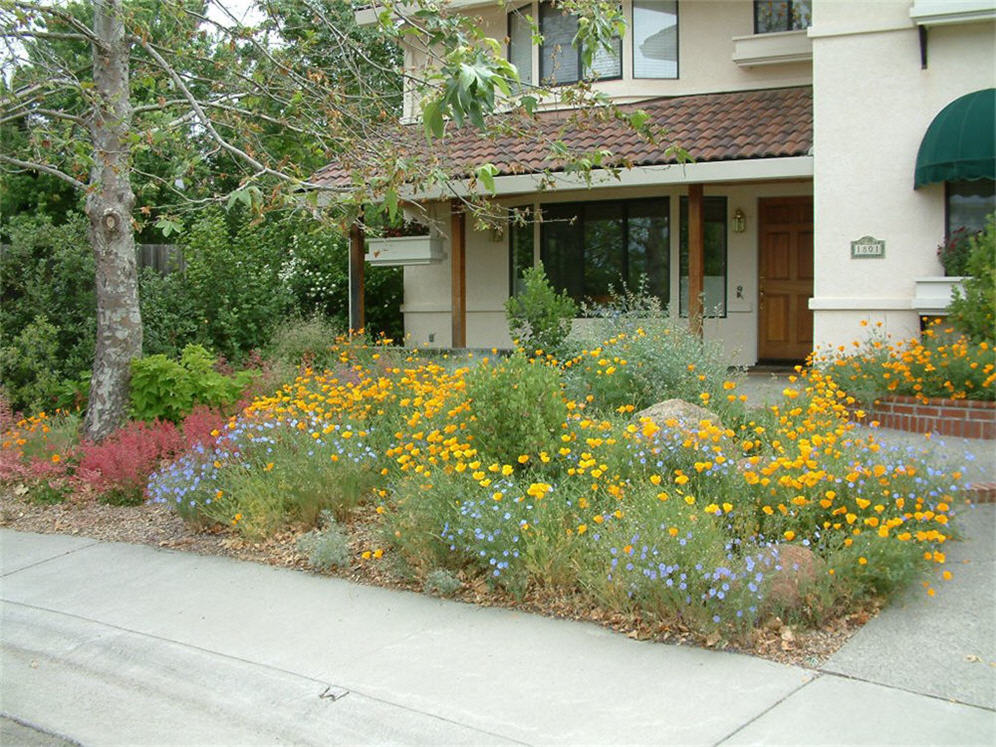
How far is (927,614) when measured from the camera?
Answer: 5.23 meters

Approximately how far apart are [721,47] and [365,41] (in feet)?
21.4

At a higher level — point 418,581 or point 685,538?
point 685,538

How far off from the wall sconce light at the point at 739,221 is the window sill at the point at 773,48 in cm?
212

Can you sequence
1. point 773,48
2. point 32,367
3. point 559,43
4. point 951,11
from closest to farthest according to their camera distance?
point 951,11
point 32,367
point 773,48
point 559,43

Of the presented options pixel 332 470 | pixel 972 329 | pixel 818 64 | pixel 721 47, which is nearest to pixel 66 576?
pixel 332 470

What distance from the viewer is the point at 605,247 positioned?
15.6m

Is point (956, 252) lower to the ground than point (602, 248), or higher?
lower

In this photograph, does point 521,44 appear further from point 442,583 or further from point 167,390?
point 442,583

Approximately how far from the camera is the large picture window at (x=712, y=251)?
14859 mm

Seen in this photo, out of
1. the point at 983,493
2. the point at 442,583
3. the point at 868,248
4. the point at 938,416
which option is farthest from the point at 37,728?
the point at 868,248

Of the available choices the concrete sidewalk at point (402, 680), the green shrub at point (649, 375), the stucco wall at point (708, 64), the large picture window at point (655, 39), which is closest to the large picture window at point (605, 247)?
the stucco wall at point (708, 64)

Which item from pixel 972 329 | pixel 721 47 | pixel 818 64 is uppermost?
pixel 721 47

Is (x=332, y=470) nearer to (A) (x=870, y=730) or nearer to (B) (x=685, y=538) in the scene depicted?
(B) (x=685, y=538)

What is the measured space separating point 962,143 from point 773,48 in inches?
174
